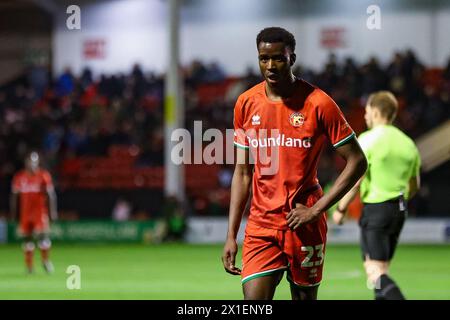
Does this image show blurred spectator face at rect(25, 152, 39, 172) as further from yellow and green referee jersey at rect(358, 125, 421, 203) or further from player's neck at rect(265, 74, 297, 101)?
player's neck at rect(265, 74, 297, 101)

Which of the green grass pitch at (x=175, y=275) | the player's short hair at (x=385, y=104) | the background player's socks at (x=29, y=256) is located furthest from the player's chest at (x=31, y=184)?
the player's short hair at (x=385, y=104)

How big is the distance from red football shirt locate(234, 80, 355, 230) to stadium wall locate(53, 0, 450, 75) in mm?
22405

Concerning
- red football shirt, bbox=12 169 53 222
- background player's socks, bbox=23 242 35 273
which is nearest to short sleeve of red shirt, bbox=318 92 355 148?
background player's socks, bbox=23 242 35 273

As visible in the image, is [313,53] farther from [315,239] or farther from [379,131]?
[315,239]

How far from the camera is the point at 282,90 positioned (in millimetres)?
6184

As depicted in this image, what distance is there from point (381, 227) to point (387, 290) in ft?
2.02

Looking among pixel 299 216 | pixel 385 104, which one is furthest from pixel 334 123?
pixel 385 104

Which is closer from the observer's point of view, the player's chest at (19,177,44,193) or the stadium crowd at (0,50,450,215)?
the player's chest at (19,177,44,193)

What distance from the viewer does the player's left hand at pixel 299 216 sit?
604 cm

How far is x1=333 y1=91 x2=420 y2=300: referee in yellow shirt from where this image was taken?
9.09m

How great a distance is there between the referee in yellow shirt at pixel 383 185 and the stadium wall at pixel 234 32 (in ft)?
63.3

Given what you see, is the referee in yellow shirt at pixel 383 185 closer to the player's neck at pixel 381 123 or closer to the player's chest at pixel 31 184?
the player's neck at pixel 381 123

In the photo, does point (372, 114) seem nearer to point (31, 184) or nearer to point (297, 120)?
point (297, 120)

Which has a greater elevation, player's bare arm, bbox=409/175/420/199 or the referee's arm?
the referee's arm
